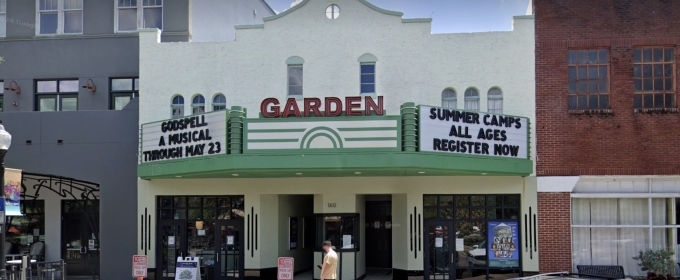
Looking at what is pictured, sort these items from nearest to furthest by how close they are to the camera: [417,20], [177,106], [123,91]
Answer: [417,20] < [177,106] < [123,91]

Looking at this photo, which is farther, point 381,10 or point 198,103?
point 198,103

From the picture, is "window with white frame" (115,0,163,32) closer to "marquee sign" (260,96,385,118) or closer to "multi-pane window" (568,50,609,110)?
"marquee sign" (260,96,385,118)

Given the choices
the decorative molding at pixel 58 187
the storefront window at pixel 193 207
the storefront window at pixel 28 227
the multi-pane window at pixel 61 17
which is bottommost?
the storefront window at pixel 28 227

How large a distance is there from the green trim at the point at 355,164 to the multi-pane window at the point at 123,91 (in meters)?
4.71

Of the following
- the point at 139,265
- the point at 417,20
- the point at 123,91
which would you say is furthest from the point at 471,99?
the point at 123,91

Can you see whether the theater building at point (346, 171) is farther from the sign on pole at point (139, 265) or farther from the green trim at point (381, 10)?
the sign on pole at point (139, 265)

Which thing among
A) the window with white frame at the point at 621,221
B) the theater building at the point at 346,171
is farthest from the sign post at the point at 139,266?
the window with white frame at the point at 621,221

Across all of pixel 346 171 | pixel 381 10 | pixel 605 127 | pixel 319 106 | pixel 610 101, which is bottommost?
pixel 346 171

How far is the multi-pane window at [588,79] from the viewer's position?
20719 mm

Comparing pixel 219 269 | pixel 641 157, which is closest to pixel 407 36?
pixel 641 157

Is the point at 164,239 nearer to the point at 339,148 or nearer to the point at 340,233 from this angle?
the point at 340,233

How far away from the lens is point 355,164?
17938mm

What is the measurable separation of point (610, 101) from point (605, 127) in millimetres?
777

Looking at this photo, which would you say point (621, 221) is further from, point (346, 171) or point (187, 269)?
point (187, 269)
